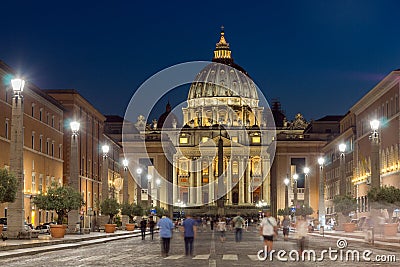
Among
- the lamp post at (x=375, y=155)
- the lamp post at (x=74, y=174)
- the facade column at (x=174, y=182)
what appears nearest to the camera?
the lamp post at (x=375, y=155)

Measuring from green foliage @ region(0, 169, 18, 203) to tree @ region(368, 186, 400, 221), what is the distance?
21395 millimetres

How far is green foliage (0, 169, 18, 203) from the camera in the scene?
1553 inches

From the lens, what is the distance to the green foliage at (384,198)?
50603mm

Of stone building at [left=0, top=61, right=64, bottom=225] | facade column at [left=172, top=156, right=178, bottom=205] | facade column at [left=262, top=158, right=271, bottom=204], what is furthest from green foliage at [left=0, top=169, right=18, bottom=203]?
facade column at [left=262, top=158, right=271, bottom=204]

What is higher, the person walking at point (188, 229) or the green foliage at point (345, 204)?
the green foliage at point (345, 204)

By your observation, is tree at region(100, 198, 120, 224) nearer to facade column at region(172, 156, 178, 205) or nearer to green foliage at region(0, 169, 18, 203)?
green foliage at region(0, 169, 18, 203)

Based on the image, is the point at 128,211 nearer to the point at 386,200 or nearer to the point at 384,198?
the point at 386,200

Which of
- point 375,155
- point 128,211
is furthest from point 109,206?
point 375,155

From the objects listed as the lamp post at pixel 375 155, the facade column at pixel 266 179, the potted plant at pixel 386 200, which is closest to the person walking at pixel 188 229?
the lamp post at pixel 375 155

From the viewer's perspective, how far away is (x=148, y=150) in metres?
182

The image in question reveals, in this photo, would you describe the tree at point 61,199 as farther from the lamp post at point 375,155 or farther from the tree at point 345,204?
the tree at point 345,204

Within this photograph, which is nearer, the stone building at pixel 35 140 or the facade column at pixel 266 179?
the stone building at pixel 35 140

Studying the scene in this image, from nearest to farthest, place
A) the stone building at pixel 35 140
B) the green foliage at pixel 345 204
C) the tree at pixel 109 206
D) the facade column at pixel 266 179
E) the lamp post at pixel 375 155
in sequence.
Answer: the lamp post at pixel 375 155, the stone building at pixel 35 140, the green foliage at pixel 345 204, the tree at pixel 109 206, the facade column at pixel 266 179

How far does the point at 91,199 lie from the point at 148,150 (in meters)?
72.9
